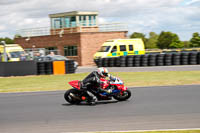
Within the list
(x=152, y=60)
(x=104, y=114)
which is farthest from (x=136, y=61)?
(x=104, y=114)

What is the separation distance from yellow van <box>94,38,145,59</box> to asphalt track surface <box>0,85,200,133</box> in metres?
19.3

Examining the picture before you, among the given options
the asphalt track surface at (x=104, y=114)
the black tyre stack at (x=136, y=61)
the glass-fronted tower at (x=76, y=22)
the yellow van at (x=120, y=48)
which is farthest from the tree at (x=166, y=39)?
the asphalt track surface at (x=104, y=114)

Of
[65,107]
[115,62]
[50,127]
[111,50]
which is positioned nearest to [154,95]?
[65,107]

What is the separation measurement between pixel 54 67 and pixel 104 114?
49.6ft

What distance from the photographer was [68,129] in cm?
781

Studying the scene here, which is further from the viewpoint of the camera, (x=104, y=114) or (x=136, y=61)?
(x=136, y=61)

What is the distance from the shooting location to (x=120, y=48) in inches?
1289

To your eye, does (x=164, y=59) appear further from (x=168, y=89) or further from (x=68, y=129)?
(x=68, y=129)

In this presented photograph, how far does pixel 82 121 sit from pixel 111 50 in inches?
942

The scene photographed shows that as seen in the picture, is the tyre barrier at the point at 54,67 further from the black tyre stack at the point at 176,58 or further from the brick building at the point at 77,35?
the brick building at the point at 77,35

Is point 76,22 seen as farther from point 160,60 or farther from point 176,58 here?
point 176,58

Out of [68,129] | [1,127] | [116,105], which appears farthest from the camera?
[116,105]

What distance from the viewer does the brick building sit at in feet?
141

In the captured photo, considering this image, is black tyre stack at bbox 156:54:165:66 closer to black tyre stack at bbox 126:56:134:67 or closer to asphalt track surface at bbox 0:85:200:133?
black tyre stack at bbox 126:56:134:67
